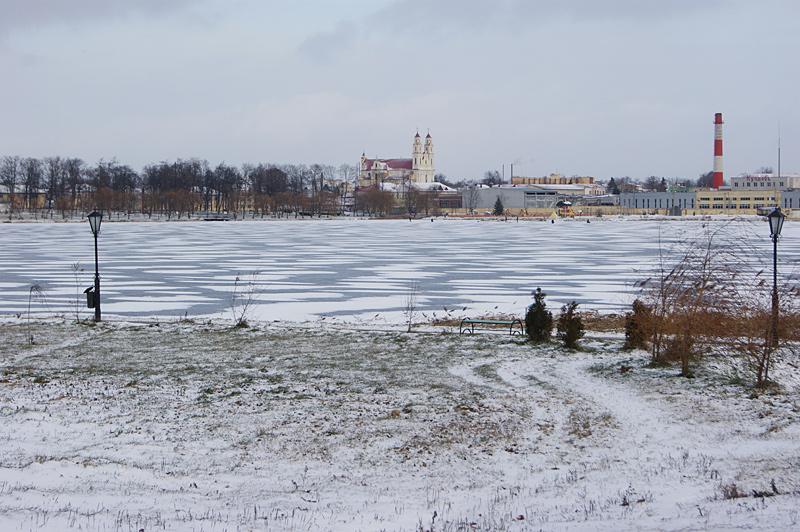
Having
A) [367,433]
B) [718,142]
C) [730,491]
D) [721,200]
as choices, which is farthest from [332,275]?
[721,200]

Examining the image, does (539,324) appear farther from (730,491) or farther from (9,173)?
(9,173)

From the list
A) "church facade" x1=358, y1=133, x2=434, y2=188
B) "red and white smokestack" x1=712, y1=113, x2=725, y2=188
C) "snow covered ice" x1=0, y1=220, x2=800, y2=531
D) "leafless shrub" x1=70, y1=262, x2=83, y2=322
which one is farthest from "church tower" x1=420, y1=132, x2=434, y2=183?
"snow covered ice" x1=0, y1=220, x2=800, y2=531

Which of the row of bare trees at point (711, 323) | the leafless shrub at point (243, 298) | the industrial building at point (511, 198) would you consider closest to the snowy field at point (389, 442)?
the row of bare trees at point (711, 323)

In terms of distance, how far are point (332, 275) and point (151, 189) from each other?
324ft

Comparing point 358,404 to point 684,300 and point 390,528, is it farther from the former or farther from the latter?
point 684,300

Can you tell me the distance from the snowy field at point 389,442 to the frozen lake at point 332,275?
18.1 feet

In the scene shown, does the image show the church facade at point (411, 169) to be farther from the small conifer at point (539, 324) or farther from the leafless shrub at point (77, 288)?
the small conifer at point (539, 324)

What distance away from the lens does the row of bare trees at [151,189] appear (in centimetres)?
10488

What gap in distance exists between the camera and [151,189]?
11975cm

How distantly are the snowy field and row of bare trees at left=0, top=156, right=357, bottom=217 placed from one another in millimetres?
91361

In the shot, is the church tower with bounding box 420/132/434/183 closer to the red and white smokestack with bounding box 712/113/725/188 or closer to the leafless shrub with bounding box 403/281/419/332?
the red and white smokestack with bounding box 712/113/725/188

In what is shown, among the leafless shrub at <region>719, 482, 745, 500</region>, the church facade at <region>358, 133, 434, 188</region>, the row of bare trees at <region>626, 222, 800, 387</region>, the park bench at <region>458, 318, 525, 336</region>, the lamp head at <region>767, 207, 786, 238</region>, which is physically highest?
the church facade at <region>358, 133, 434, 188</region>

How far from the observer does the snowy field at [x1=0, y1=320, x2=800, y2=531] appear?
7.01 meters

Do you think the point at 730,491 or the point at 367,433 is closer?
the point at 730,491
